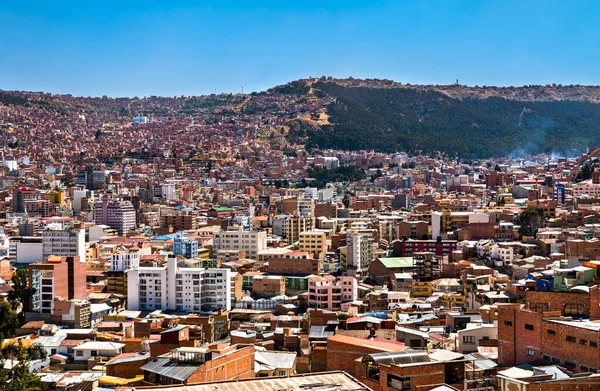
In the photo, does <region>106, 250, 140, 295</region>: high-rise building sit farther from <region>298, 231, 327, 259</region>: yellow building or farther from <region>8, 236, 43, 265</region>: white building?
<region>298, 231, 327, 259</region>: yellow building

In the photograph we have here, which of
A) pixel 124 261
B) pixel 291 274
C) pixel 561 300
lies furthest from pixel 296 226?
pixel 561 300

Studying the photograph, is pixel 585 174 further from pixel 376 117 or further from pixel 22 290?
pixel 376 117

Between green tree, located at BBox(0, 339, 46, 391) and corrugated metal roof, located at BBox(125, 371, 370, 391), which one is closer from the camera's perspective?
corrugated metal roof, located at BBox(125, 371, 370, 391)

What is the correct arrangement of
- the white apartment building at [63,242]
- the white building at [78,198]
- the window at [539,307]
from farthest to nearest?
the white building at [78,198] → the white apartment building at [63,242] → the window at [539,307]

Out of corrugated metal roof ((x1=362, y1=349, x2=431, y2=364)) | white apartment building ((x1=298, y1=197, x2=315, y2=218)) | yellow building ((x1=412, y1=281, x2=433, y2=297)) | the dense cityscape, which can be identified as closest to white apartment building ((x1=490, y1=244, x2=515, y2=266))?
the dense cityscape

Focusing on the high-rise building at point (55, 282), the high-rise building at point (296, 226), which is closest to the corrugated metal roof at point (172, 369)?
the high-rise building at point (55, 282)

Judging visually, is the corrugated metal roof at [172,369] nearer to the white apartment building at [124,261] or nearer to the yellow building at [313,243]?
the white apartment building at [124,261]
